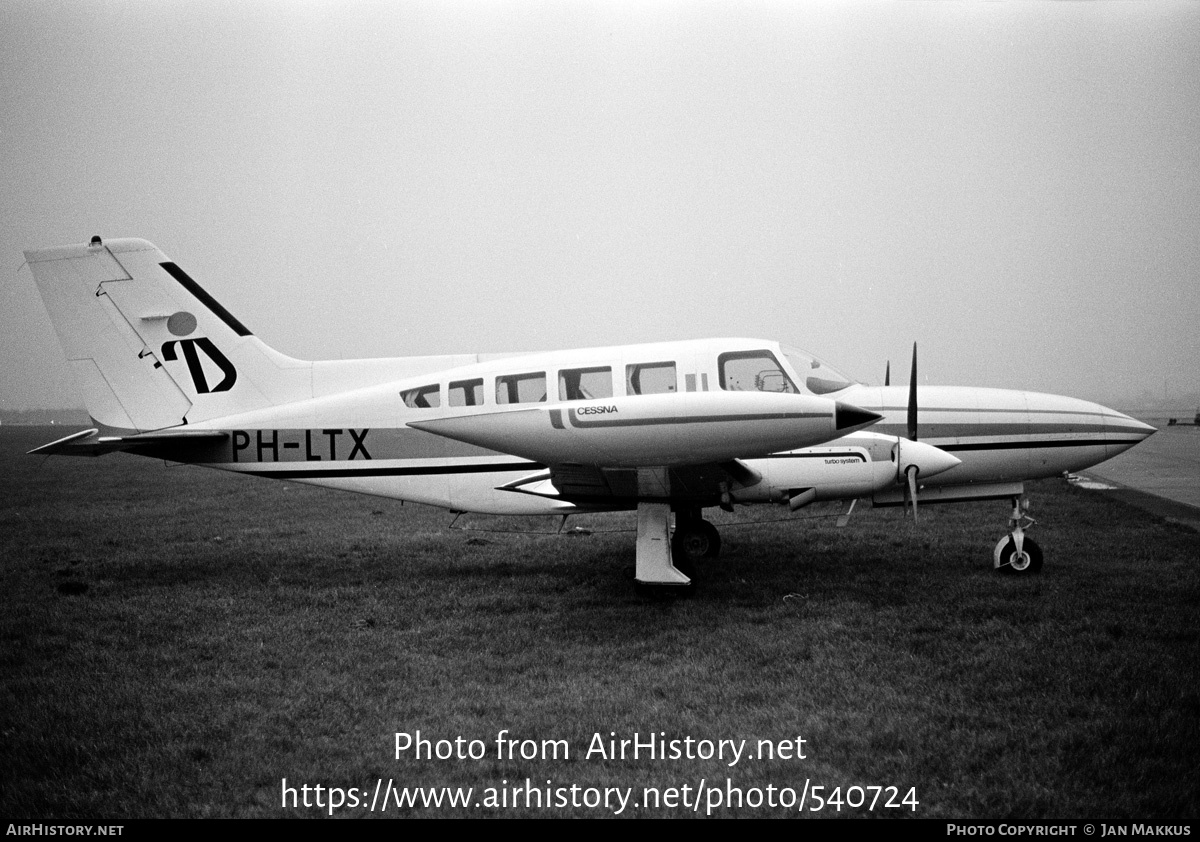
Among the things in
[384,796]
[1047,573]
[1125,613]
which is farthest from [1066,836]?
[1047,573]

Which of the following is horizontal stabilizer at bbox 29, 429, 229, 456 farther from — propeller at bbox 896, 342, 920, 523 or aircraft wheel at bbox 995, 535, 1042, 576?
aircraft wheel at bbox 995, 535, 1042, 576

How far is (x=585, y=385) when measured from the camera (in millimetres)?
7738

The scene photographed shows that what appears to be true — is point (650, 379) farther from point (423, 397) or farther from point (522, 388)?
point (423, 397)

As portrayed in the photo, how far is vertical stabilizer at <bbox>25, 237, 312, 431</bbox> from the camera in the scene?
28.3 ft

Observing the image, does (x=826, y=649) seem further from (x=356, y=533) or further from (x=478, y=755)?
(x=356, y=533)

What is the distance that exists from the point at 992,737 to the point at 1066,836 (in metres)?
0.85

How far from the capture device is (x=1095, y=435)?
327 inches

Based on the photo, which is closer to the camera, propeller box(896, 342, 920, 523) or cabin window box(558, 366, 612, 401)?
propeller box(896, 342, 920, 523)

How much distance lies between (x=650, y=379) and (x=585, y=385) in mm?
691

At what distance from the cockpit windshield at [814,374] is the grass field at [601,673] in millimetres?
2047

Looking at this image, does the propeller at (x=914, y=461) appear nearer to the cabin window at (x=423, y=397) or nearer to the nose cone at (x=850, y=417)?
the nose cone at (x=850, y=417)

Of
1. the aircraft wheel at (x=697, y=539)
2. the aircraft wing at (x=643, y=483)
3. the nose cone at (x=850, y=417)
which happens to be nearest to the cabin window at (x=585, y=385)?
the aircraft wing at (x=643, y=483)

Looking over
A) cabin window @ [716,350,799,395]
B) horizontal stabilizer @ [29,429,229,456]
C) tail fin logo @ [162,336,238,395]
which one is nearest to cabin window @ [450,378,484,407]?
cabin window @ [716,350,799,395]

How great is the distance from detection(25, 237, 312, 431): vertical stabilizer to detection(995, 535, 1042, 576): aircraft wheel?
318 inches
